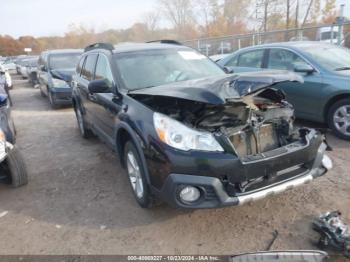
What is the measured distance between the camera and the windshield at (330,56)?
534cm

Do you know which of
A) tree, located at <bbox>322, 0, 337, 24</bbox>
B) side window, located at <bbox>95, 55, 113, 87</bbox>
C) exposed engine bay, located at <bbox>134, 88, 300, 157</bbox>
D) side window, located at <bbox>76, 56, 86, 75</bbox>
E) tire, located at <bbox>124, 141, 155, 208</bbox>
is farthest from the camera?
tree, located at <bbox>322, 0, 337, 24</bbox>

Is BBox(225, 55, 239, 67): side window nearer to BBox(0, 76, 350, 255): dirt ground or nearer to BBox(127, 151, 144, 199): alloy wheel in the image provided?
BBox(0, 76, 350, 255): dirt ground

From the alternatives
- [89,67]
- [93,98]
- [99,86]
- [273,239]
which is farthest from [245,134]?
[89,67]

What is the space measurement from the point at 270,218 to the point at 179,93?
60.8 inches

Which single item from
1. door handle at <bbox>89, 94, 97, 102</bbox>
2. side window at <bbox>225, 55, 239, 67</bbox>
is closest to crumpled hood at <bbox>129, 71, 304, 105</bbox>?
door handle at <bbox>89, 94, 97, 102</bbox>

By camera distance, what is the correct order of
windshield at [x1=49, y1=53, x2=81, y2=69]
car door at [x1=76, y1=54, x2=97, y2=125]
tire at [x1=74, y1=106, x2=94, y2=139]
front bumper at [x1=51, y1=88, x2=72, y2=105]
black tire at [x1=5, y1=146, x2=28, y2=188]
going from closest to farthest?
black tire at [x1=5, y1=146, x2=28, y2=188], car door at [x1=76, y1=54, x2=97, y2=125], tire at [x1=74, y1=106, x2=94, y2=139], front bumper at [x1=51, y1=88, x2=72, y2=105], windshield at [x1=49, y1=53, x2=81, y2=69]

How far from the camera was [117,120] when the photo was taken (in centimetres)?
371

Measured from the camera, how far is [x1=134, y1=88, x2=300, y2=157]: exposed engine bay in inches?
116

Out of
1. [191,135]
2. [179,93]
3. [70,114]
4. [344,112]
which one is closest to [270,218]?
[191,135]

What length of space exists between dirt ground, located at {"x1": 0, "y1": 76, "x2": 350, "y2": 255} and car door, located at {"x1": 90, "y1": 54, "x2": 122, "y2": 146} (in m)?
0.67

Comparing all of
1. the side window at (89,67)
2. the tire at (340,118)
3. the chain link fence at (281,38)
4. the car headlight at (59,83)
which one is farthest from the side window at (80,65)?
the chain link fence at (281,38)

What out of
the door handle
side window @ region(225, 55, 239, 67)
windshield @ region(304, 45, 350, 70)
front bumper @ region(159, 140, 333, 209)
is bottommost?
front bumper @ region(159, 140, 333, 209)

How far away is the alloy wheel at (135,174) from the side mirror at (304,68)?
3.48 m

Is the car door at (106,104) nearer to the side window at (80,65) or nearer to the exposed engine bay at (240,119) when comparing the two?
the exposed engine bay at (240,119)
